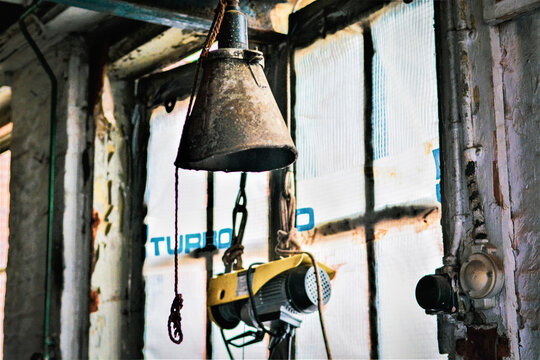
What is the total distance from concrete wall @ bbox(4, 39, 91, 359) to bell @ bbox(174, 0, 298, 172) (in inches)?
61.5

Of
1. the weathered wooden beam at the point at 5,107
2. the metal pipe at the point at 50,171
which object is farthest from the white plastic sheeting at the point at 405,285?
the weathered wooden beam at the point at 5,107

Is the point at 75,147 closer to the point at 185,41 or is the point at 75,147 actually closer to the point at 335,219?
the point at 185,41

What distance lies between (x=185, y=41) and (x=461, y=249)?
1693mm

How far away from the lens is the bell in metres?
1.78

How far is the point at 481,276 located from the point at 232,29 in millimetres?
838

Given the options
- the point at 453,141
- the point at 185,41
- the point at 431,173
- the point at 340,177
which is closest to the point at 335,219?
the point at 340,177

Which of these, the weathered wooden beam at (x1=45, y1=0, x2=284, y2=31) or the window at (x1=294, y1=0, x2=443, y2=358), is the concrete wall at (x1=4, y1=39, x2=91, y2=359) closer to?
the weathered wooden beam at (x1=45, y1=0, x2=284, y2=31)

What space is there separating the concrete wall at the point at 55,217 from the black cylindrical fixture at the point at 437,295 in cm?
188

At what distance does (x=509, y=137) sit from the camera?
185 cm

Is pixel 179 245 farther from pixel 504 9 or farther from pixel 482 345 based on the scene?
pixel 504 9

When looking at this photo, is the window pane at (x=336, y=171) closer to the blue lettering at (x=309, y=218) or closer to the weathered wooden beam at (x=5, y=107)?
the blue lettering at (x=309, y=218)

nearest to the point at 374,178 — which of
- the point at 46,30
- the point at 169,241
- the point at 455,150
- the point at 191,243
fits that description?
the point at 455,150

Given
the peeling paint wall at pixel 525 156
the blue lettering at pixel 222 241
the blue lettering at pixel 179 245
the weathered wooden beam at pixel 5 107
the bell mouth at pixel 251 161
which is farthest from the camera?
the weathered wooden beam at pixel 5 107

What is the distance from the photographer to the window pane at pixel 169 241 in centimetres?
316
